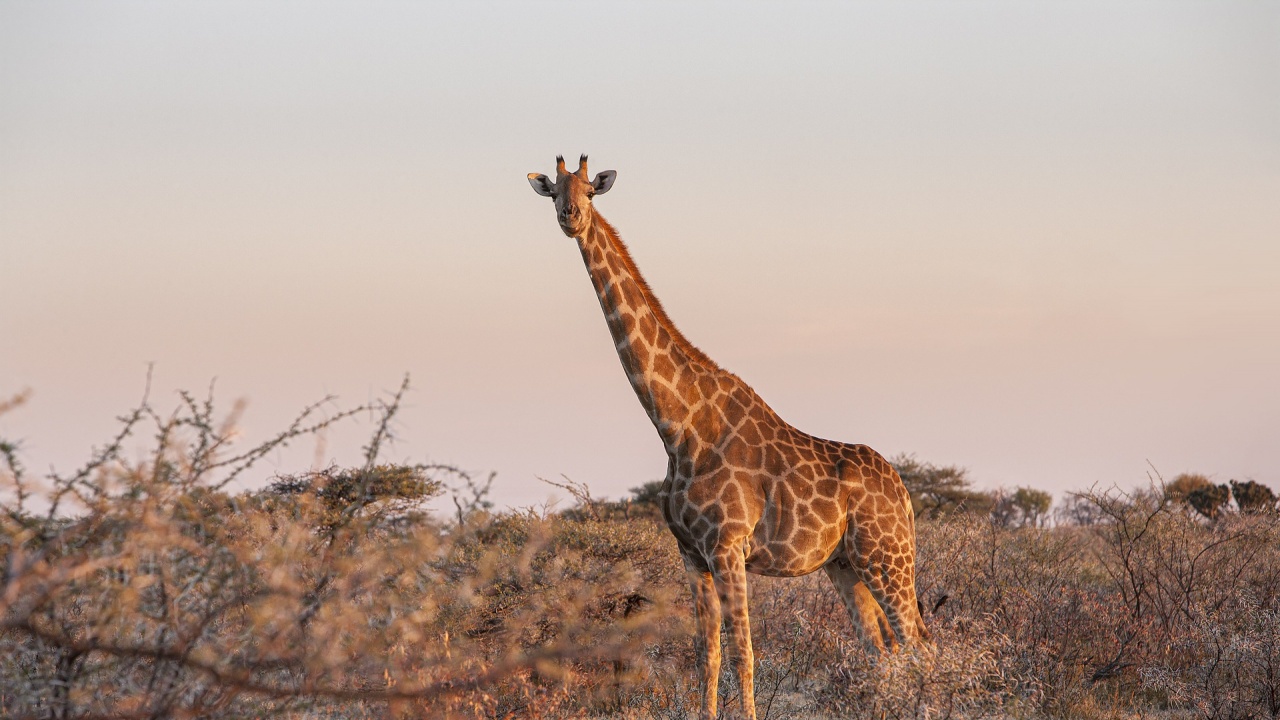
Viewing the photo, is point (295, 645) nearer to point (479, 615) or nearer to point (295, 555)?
point (295, 555)

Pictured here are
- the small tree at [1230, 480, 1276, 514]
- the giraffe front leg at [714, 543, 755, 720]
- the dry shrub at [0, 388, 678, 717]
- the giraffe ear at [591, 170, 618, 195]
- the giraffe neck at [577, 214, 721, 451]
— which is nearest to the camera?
the dry shrub at [0, 388, 678, 717]

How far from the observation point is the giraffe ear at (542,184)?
339 inches

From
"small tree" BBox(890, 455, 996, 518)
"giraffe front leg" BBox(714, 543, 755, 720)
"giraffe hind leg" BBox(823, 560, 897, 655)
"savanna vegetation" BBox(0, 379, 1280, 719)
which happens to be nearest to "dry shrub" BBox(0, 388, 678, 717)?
"savanna vegetation" BBox(0, 379, 1280, 719)

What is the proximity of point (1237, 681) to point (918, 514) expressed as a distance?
1483 centimetres

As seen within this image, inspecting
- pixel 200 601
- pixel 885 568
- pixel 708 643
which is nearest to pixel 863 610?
pixel 885 568

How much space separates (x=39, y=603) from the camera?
3906 millimetres

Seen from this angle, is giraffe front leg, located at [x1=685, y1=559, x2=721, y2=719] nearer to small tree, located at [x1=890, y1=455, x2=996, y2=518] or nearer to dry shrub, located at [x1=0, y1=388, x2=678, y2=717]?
dry shrub, located at [x1=0, y1=388, x2=678, y2=717]

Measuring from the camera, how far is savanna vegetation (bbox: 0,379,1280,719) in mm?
4223

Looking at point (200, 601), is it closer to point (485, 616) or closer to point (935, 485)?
point (485, 616)

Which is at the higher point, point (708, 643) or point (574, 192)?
point (574, 192)

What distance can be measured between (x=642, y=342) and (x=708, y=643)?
2.22m

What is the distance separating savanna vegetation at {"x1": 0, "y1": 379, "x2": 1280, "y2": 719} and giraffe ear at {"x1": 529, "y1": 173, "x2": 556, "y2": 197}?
2.58 m

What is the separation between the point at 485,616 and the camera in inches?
387

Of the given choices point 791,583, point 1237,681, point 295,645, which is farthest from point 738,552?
point 791,583
